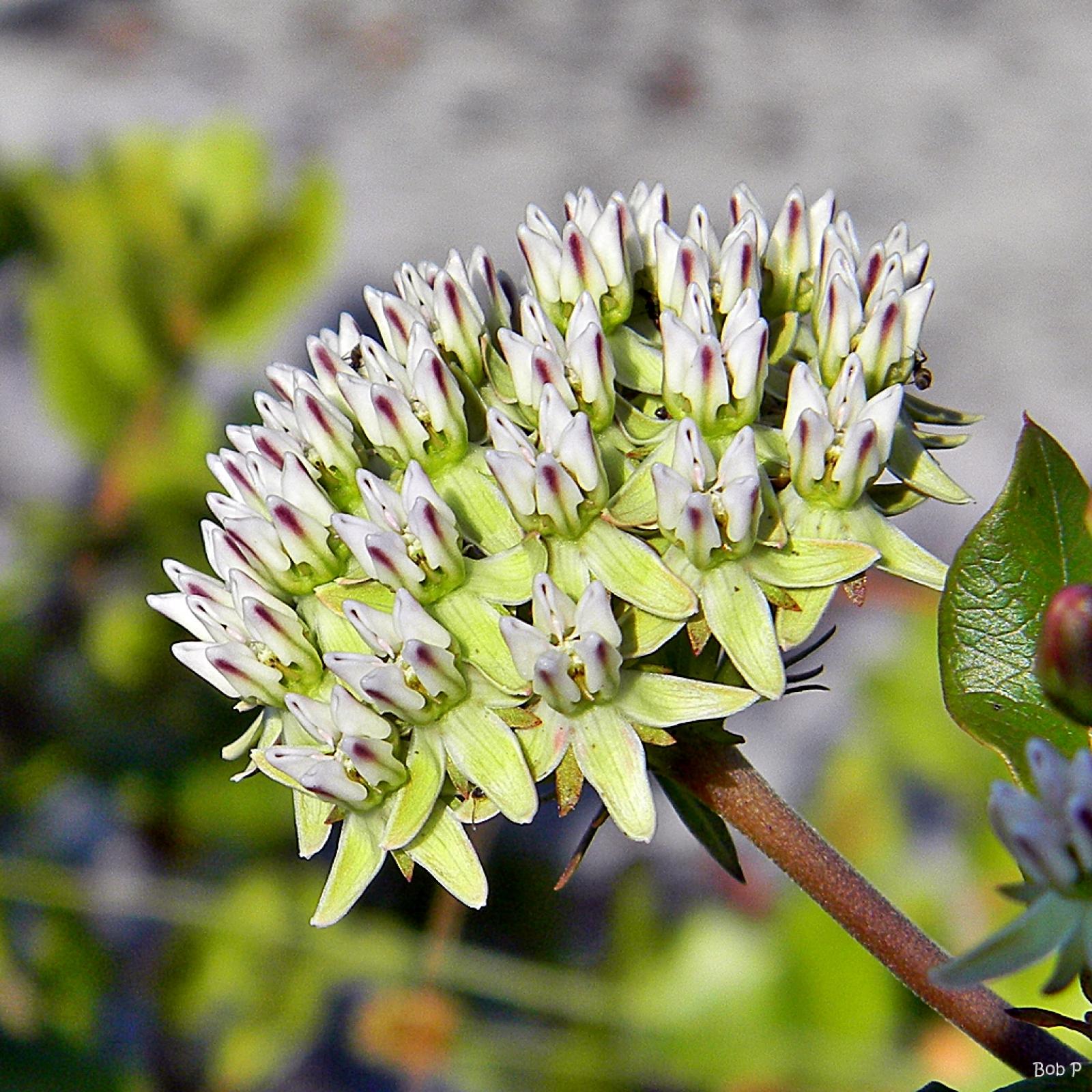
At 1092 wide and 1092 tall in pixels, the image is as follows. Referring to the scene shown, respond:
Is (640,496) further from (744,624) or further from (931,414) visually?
(931,414)

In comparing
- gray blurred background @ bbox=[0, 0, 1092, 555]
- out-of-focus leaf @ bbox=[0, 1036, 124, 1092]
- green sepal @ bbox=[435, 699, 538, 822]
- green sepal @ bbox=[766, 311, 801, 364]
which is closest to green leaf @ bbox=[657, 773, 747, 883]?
green sepal @ bbox=[435, 699, 538, 822]

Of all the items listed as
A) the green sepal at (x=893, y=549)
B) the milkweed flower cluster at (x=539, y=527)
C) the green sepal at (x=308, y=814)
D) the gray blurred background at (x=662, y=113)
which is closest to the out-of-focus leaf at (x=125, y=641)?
the milkweed flower cluster at (x=539, y=527)

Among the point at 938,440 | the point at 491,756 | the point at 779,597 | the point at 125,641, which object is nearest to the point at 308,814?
the point at 491,756

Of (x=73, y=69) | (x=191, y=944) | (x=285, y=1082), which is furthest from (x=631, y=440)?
(x=73, y=69)

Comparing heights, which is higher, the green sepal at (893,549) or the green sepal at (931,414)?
the green sepal at (931,414)

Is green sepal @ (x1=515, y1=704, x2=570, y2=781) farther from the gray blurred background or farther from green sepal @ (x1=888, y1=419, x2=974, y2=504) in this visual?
the gray blurred background

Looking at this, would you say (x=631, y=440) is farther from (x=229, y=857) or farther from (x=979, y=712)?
(x=229, y=857)

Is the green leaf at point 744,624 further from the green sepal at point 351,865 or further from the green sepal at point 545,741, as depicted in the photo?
the green sepal at point 351,865
